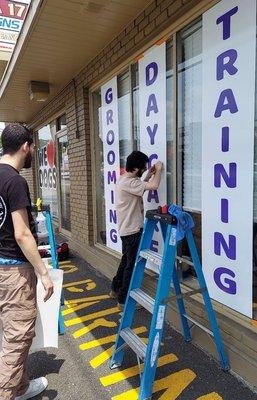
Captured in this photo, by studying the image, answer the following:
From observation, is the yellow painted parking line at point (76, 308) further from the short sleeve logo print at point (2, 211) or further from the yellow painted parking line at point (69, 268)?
the short sleeve logo print at point (2, 211)

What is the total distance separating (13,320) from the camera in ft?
6.85

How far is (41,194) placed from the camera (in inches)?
383

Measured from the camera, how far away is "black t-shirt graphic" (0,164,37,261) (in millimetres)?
1943

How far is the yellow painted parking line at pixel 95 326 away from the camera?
3275mm

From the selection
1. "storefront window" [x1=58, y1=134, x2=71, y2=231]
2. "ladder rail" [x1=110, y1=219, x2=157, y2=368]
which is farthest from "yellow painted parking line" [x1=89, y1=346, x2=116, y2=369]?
"storefront window" [x1=58, y1=134, x2=71, y2=231]

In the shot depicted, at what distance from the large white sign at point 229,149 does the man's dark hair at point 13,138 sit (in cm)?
148

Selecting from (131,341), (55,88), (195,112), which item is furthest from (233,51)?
(55,88)

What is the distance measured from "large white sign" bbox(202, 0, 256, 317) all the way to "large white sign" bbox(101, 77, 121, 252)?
1875 mm

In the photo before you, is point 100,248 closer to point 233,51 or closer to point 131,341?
point 131,341

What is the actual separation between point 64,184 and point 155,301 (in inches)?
214

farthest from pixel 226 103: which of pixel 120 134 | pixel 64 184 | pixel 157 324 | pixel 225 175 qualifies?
pixel 64 184

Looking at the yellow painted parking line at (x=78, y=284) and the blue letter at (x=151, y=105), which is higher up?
the blue letter at (x=151, y=105)

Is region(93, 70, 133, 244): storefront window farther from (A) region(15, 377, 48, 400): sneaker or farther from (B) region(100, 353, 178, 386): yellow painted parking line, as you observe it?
(A) region(15, 377, 48, 400): sneaker

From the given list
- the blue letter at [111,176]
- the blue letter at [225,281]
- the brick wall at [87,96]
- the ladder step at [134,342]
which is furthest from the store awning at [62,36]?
the ladder step at [134,342]
